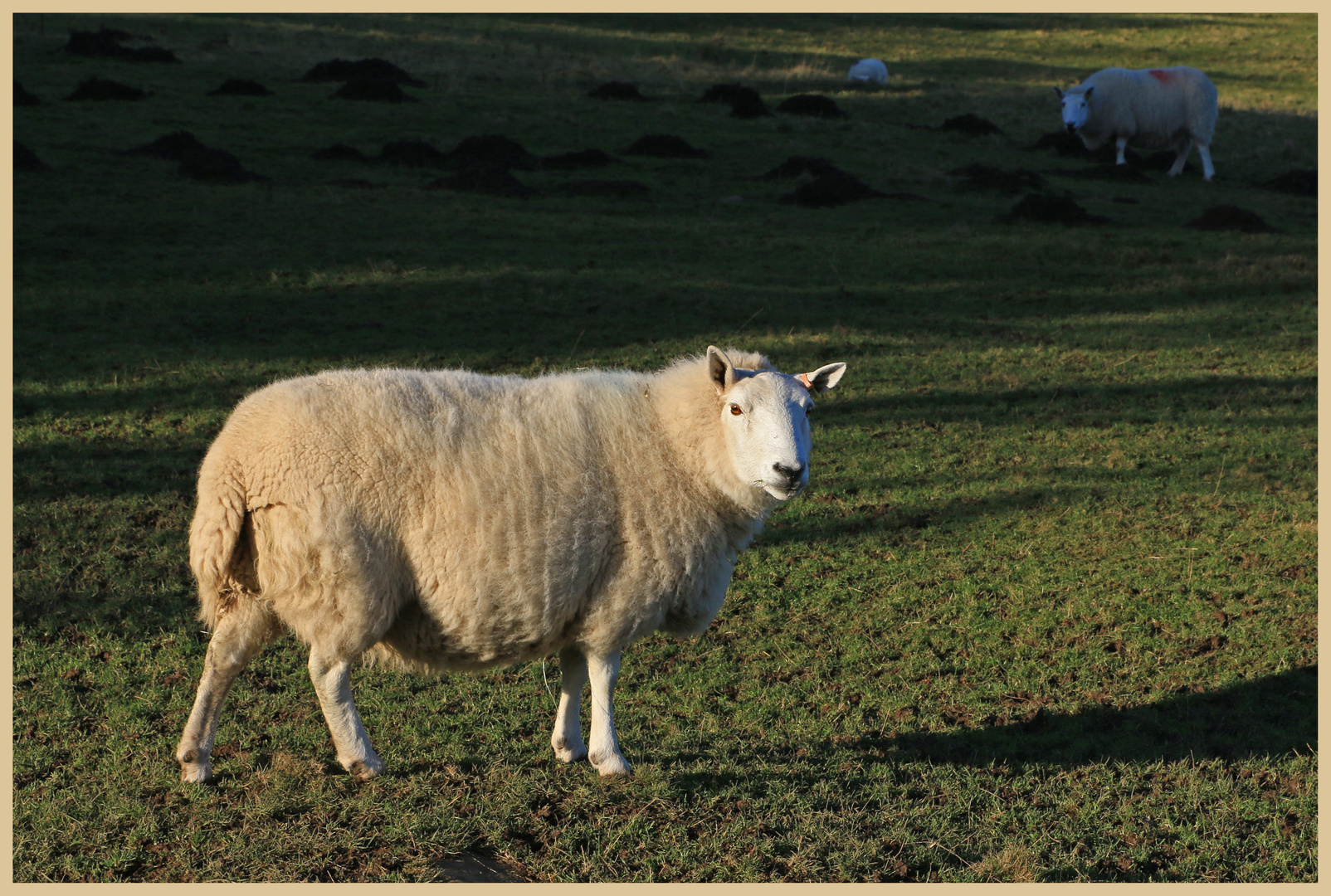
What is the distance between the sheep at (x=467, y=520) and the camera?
197 inches

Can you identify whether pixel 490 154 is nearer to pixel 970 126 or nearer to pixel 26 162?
pixel 26 162

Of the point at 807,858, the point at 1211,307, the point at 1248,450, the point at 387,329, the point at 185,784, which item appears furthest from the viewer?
the point at 1211,307

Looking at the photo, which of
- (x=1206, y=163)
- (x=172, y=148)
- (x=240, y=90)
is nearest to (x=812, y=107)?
(x=1206, y=163)

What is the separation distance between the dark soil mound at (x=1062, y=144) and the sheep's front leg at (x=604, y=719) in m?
26.5

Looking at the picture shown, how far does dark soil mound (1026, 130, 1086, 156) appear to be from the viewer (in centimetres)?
2812

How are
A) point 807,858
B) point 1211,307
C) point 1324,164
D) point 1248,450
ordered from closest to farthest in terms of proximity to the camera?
1. point 807,858
2. point 1248,450
3. point 1211,307
4. point 1324,164

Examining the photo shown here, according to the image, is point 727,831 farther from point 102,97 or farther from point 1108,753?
point 102,97

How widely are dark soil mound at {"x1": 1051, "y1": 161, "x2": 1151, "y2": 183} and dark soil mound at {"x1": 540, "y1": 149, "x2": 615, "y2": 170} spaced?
36.2 feet

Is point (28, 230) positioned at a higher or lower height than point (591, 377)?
lower

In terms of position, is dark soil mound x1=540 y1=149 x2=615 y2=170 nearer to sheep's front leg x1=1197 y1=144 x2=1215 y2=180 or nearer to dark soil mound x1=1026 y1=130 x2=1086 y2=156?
dark soil mound x1=1026 y1=130 x2=1086 y2=156

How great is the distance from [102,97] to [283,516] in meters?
24.9

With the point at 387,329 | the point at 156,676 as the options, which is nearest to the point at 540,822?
the point at 156,676

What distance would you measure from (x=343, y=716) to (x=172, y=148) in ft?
66.1

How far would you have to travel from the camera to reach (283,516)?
496cm
